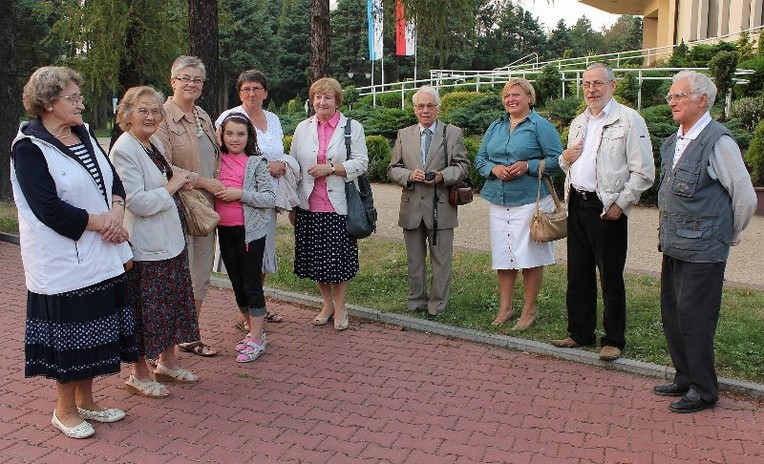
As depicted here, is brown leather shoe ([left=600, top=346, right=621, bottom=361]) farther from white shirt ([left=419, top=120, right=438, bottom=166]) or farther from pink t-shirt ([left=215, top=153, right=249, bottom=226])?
pink t-shirt ([left=215, top=153, right=249, bottom=226])

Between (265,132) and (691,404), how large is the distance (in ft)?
12.0

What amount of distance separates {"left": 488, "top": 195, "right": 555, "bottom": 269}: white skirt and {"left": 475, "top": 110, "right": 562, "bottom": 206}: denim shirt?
0.25 feet

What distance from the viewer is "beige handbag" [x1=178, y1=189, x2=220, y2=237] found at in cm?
500

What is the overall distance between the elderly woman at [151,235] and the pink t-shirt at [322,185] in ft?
4.59

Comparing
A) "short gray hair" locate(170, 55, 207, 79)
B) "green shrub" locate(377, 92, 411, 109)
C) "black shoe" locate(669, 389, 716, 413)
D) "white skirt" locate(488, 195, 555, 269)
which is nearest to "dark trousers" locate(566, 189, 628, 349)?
"white skirt" locate(488, 195, 555, 269)

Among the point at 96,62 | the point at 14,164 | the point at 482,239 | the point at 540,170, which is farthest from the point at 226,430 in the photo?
the point at 96,62

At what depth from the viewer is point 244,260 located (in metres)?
5.50

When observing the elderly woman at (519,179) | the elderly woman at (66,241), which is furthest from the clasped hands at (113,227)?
the elderly woman at (519,179)

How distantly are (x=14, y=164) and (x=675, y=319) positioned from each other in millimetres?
4033

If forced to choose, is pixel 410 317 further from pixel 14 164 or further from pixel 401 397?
pixel 14 164

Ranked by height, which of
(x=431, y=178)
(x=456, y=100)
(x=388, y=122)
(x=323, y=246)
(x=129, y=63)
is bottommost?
(x=323, y=246)

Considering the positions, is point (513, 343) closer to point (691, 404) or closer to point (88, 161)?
point (691, 404)

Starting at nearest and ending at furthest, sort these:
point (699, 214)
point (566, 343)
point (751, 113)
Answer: point (699, 214)
point (566, 343)
point (751, 113)

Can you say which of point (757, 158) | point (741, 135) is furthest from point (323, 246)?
point (741, 135)
